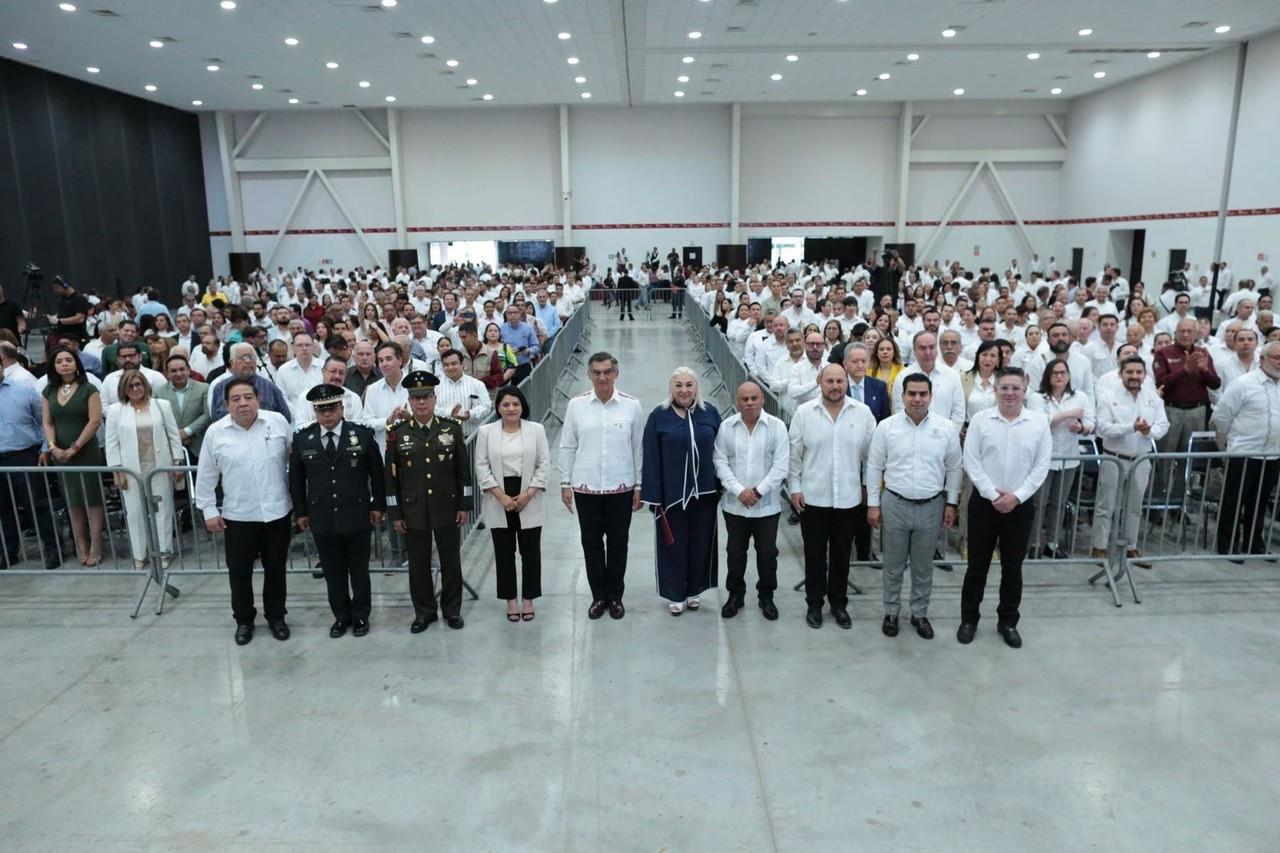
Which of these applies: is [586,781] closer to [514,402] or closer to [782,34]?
[514,402]

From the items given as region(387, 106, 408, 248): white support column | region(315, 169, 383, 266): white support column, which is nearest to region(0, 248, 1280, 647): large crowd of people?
region(387, 106, 408, 248): white support column

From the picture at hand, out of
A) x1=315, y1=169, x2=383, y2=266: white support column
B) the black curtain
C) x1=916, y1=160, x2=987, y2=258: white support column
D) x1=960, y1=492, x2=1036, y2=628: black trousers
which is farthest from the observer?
A: x1=315, y1=169, x2=383, y2=266: white support column

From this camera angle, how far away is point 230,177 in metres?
32.3

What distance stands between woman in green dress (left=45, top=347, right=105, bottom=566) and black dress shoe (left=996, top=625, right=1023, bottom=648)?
715 cm

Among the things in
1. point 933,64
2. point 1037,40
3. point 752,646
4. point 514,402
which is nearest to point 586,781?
point 752,646

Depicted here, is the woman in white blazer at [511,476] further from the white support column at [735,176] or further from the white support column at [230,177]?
the white support column at [230,177]

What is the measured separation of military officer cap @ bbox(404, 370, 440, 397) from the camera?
18.1ft

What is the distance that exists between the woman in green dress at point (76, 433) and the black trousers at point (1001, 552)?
689 cm

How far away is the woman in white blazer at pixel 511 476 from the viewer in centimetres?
563

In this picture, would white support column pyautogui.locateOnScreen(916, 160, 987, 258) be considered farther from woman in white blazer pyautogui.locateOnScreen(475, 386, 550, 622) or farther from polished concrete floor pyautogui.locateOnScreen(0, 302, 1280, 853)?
woman in white blazer pyautogui.locateOnScreen(475, 386, 550, 622)

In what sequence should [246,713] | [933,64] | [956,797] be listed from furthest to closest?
1. [933,64]
2. [246,713]
3. [956,797]

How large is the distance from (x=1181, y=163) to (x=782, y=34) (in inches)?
544

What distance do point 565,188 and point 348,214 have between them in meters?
8.90

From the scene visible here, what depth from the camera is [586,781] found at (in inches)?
161
